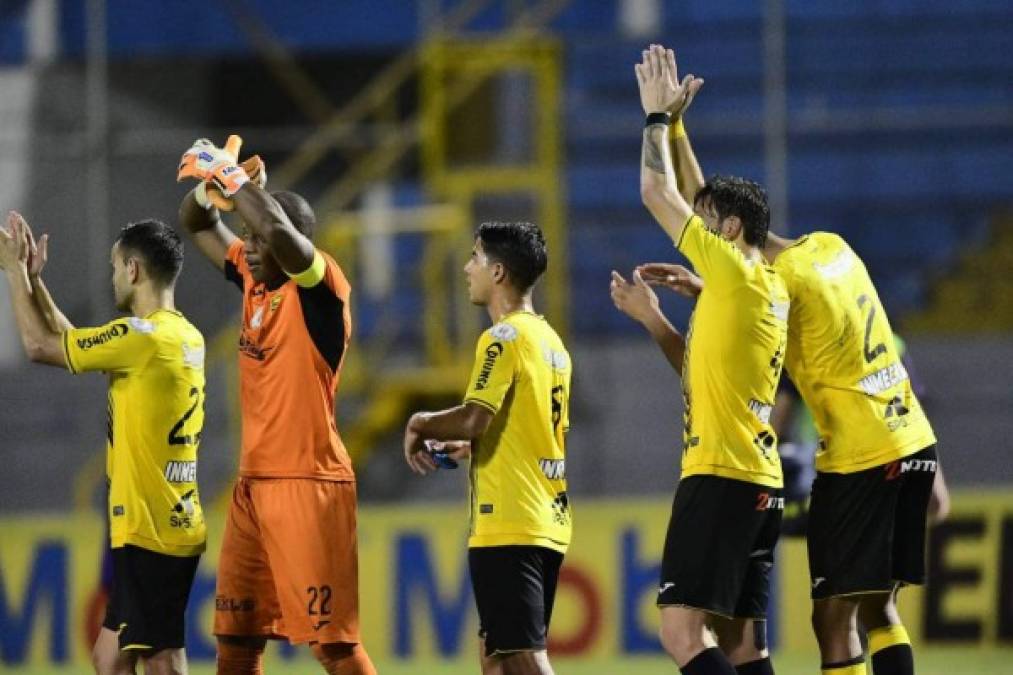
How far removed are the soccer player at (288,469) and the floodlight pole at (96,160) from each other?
969cm

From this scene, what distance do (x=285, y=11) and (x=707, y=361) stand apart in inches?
493

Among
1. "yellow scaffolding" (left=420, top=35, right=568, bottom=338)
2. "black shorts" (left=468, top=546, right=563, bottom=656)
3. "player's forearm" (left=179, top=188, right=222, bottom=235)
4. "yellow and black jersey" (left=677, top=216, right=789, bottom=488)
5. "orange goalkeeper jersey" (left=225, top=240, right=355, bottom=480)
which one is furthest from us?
"yellow scaffolding" (left=420, top=35, right=568, bottom=338)

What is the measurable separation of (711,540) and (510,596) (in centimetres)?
77

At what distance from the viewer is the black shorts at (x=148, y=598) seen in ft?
22.4

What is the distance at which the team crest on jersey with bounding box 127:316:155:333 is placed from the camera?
22.9 ft

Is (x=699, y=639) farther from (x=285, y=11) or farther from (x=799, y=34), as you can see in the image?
(x=285, y=11)

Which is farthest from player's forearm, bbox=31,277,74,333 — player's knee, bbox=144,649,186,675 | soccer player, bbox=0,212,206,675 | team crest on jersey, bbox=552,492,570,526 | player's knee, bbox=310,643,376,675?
team crest on jersey, bbox=552,492,570,526

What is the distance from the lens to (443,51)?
52.1 ft

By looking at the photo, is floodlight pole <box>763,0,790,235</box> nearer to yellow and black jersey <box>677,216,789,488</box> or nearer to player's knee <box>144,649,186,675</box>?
yellow and black jersey <box>677,216,789,488</box>

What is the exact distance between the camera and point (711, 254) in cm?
641

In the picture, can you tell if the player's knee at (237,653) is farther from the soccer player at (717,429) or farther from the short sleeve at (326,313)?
the soccer player at (717,429)

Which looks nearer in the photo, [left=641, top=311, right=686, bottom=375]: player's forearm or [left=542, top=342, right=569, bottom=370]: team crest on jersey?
[left=542, top=342, right=569, bottom=370]: team crest on jersey

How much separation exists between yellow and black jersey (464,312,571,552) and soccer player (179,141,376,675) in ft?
1.82

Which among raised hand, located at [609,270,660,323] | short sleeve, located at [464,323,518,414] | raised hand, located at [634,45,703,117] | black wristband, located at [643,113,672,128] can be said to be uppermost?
raised hand, located at [634,45,703,117]
